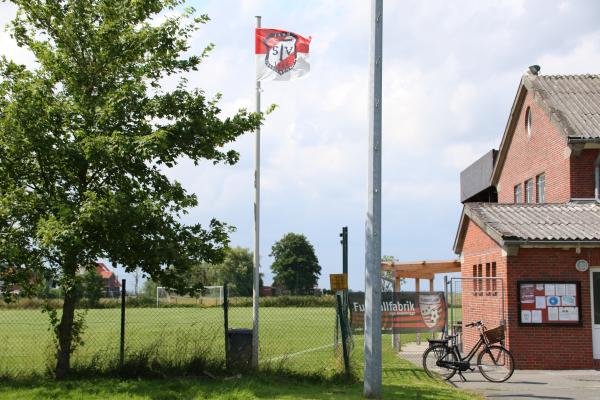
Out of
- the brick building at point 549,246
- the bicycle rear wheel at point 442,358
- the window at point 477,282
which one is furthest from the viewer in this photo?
the window at point 477,282

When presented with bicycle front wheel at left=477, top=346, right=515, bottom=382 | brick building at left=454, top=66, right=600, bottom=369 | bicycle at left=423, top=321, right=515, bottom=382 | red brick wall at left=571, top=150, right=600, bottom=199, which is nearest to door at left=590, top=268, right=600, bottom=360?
brick building at left=454, top=66, right=600, bottom=369

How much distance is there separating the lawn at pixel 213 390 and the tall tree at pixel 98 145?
1.08 meters

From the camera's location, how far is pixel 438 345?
15648 millimetres

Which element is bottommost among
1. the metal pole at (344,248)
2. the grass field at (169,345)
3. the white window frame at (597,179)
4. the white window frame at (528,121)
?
the grass field at (169,345)

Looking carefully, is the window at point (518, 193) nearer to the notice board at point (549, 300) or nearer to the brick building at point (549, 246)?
the brick building at point (549, 246)

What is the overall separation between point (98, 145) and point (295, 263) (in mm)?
113679

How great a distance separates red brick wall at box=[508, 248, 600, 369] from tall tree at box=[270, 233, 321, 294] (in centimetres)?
10585

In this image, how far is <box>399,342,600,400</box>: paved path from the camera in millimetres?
13484

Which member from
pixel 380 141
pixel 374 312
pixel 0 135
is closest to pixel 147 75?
pixel 0 135

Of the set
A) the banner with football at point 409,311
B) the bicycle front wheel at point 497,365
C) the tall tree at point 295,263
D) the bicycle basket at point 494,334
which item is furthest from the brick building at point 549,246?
the tall tree at point 295,263

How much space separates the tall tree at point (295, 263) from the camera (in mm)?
125125

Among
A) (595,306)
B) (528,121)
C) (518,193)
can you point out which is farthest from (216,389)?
(518,193)

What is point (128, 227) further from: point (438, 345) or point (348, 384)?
point (438, 345)

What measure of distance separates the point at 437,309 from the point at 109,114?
11130mm
